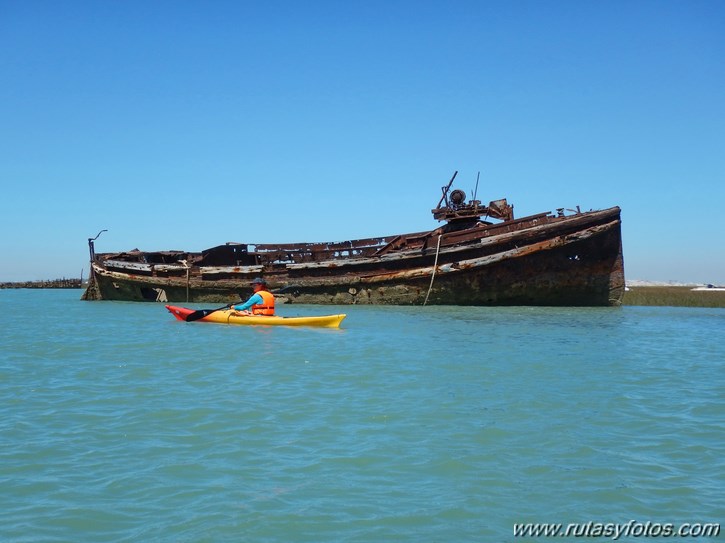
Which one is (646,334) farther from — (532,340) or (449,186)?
(449,186)

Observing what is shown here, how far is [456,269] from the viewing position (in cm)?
2277

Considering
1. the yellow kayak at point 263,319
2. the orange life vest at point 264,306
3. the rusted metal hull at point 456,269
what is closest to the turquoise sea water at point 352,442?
the yellow kayak at point 263,319

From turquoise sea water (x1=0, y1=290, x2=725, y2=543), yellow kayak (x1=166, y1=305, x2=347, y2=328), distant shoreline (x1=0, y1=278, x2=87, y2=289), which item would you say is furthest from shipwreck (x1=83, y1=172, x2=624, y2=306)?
distant shoreline (x1=0, y1=278, x2=87, y2=289)

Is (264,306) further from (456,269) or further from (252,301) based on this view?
(456,269)

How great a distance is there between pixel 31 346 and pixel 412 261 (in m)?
13.9

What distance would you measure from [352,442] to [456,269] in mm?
17238

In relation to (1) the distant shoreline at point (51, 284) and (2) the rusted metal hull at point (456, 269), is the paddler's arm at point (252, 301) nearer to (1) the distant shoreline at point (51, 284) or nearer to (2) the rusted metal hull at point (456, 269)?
(2) the rusted metal hull at point (456, 269)

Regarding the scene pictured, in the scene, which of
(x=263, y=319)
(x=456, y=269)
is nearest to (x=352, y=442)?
(x=263, y=319)

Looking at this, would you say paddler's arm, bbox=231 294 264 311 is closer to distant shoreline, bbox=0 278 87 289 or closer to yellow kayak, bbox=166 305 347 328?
yellow kayak, bbox=166 305 347 328

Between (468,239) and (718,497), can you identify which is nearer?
(718,497)

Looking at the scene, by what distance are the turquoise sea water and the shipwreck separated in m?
9.96

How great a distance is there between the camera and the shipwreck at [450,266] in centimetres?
2198

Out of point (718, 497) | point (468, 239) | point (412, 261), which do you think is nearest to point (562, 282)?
point (468, 239)

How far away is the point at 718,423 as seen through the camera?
22.5ft
